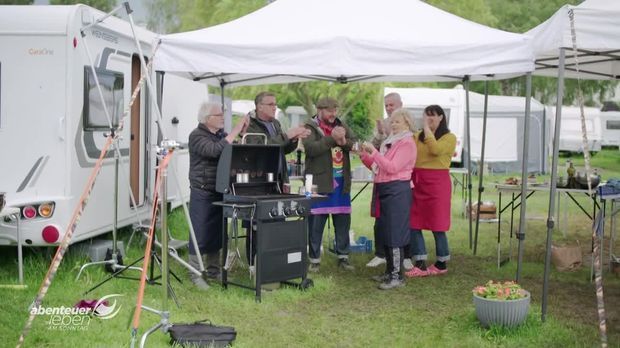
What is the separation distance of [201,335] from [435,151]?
286 cm

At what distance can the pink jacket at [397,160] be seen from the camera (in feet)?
19.9

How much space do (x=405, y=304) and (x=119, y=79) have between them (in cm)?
346

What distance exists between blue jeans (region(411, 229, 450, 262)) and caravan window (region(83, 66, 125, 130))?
301 centimetres

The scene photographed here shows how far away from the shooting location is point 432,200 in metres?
6.64

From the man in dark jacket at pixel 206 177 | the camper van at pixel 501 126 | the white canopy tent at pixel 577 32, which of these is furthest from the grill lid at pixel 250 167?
the camper van at pixel 501 126

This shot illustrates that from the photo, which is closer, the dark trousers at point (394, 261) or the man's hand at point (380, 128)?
the dark trousers at point (394, 261)

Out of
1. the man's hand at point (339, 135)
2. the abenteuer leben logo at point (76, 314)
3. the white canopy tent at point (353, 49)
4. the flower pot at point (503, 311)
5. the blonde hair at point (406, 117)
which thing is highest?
the white canopy tent at point (353, 49)

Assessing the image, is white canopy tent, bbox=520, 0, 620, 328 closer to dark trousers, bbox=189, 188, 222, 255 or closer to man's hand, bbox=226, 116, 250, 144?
man's hand, bbox=226, 116, 250, 144

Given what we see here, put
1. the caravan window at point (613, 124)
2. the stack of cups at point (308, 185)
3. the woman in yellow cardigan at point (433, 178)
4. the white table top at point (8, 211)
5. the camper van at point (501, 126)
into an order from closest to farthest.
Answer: the white table top at point (8, 211) < the stack of cups at point (308, 185) < the woman in yellow cardigan at point (433, 178) < the camper van at point (501, 126) < the caravan window at point (613, 124)

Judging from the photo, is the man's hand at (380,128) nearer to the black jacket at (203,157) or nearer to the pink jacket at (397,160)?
the pink jacket at (397,160)

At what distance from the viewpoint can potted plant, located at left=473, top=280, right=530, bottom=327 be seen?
4852mm

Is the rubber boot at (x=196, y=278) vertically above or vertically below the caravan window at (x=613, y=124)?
below

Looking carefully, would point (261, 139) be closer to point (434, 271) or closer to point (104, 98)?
point (104, 98)

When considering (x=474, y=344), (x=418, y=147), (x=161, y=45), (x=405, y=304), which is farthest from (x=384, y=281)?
(x=161, y=45)
